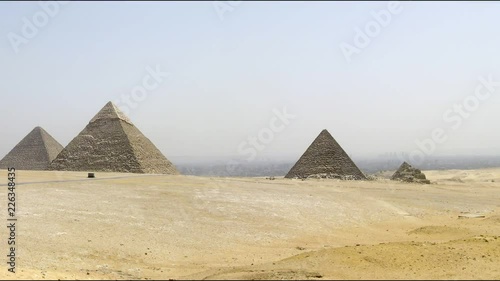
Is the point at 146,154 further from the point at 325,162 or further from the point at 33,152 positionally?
the point at 33,152

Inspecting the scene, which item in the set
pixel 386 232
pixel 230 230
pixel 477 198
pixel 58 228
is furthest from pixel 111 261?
pixel 477 198

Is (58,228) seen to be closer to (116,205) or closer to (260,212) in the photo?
(116,205)

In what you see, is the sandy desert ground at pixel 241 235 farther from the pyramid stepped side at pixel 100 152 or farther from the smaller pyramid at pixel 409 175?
the pyramid stepped side at pixel 100 152

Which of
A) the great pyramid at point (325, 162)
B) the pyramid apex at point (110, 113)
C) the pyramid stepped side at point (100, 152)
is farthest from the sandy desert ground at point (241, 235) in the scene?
the pyramid apex at point (110, 113)

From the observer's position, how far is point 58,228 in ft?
43.6

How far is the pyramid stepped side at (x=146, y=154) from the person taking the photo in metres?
41.8

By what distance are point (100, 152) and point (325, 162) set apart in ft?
72.0

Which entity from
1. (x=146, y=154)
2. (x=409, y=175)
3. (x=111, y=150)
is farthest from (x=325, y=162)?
(x=111, y=150)

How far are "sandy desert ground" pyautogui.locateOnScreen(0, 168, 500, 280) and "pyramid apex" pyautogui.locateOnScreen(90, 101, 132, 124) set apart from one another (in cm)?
2389

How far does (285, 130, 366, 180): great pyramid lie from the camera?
128ft

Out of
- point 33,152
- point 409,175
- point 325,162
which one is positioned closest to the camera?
point 325,162

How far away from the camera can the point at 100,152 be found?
43.5 meters

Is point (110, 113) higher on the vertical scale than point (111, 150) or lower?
higher

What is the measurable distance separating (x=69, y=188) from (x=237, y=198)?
8.15 metres
